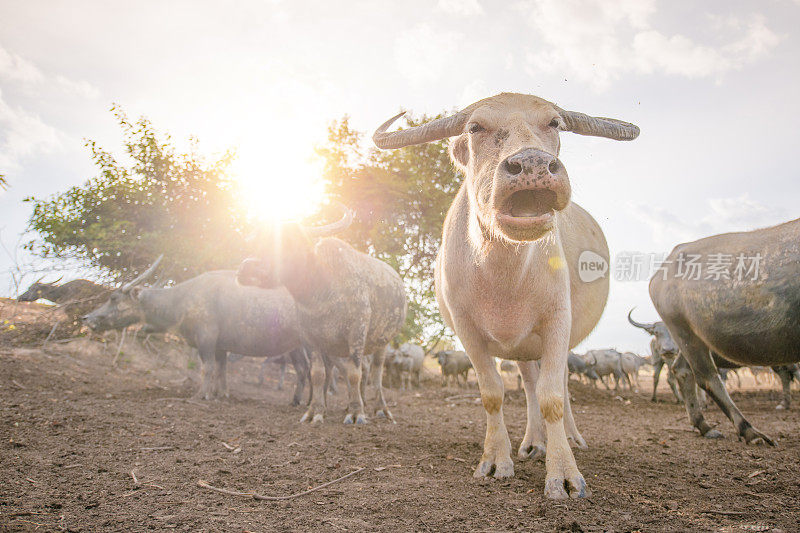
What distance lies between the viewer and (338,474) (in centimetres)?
352

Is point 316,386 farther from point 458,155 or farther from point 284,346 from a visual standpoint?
point 458,155

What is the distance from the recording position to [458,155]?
12.1 ft

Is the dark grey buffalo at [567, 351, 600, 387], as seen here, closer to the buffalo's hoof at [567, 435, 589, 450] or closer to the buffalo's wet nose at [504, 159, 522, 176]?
the buffalo's hoof at [567, 435, 589, 450]

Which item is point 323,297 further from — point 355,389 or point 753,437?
point 753,437

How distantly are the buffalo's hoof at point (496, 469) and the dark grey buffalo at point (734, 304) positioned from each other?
306 cm

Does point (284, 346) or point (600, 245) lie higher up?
point (600, 245)

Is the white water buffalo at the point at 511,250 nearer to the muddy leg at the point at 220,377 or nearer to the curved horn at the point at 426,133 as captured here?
the curved horn at the point at 426,133

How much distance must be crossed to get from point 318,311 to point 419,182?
724 cm

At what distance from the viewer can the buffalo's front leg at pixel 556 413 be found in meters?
2.80

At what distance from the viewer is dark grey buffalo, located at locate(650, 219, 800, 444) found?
14.5ft

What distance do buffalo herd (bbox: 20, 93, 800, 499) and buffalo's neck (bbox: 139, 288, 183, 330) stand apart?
0.09m

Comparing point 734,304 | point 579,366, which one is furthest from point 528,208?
point 579,366

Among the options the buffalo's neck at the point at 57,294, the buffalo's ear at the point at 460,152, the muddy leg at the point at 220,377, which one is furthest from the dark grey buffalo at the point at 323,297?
the buffalo's neck at the point at 57,294

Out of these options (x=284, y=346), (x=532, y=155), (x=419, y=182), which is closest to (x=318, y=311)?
(x=284, y=346)
